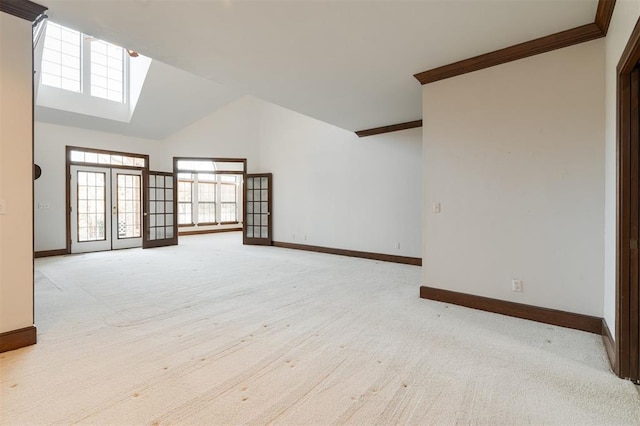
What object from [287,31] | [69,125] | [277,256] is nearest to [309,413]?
[287,31]

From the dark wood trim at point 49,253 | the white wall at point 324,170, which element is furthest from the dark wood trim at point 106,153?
the dark wood trim at point 49,253

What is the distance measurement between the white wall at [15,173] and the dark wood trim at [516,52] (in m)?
3.78

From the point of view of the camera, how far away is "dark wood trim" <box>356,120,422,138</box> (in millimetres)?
5698

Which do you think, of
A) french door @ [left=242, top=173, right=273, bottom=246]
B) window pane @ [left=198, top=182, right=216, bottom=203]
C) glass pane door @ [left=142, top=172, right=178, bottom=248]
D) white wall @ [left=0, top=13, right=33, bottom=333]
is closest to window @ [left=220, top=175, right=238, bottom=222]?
window pane @ [left=198, top=182, right=216, bottom=203]

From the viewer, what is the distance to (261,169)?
8789 mm

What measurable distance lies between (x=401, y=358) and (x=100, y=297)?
3.66 m

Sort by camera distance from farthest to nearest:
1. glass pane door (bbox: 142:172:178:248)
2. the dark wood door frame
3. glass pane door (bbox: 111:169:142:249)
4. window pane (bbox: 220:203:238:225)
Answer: window pane (bbox: 220:203:238:225) → glass pane door (bbox: 142:172:178:248) → glass pane door (bbox: 111:169:142:249) → the dark wood door frame

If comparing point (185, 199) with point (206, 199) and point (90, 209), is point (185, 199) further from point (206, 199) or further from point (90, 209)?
point (90, 209)

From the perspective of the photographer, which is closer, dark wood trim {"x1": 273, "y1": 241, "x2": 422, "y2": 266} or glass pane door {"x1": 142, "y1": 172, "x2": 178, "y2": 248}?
dark wood trim {"x1": 273, "y1": 241, "x2": 422, "y2": 266}

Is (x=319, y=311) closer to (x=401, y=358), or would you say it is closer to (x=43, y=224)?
(x=401, y=358)

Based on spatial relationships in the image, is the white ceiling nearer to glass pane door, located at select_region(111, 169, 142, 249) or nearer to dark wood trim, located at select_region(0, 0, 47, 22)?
dark wood trim, located at select_region(0, 0, 47, 22)

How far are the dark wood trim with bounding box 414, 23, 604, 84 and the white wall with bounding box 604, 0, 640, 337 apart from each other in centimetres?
20

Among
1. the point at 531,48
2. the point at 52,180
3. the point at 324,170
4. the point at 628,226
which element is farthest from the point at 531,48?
the point at 52,180

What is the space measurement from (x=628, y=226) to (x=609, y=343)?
3.17 feet
